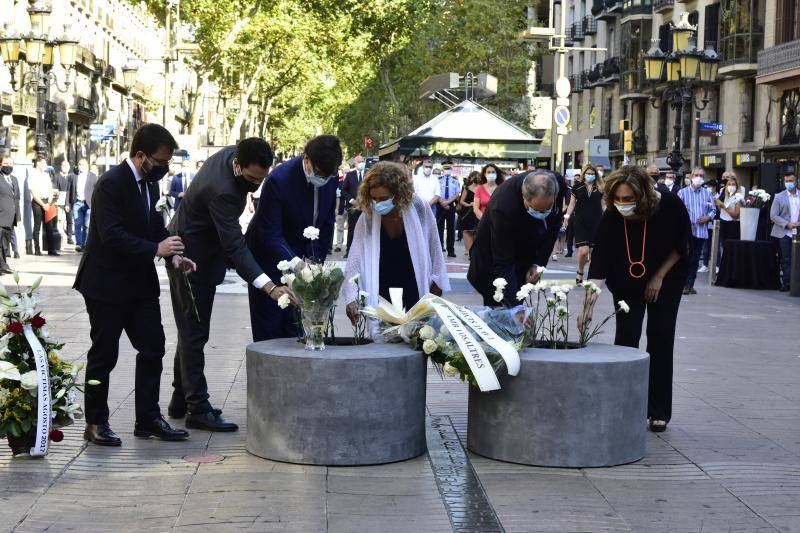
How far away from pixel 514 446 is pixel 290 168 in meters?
2.18

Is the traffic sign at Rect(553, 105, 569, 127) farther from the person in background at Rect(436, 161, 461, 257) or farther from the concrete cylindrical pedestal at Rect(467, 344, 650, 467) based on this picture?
the concrete cylindrical pedestal at Rect(467, 344, 650, 467)

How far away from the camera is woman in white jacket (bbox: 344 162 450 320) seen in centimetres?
743

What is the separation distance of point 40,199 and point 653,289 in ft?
54.9

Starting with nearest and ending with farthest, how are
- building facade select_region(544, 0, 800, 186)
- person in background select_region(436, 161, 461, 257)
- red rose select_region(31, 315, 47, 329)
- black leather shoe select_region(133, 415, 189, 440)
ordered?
red rose select_region(31, 315, 47, 329) < black leather shoe select_region(133, 415, 189, 440) < person in background select_region(436, 161, 461, 257) < building facade select_region(544, 0, 800, 186)

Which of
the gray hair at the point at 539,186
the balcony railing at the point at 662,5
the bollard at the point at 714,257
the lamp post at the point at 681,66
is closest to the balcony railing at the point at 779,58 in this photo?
the balcony railing at the point at 662,5

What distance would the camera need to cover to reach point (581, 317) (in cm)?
727

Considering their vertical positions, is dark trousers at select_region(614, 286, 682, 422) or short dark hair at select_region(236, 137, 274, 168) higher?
short dark hair at select_region(236, 137, 274, 168)

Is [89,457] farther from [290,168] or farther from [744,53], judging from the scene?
[744,53]

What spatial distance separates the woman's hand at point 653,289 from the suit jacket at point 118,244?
3039 millimetres

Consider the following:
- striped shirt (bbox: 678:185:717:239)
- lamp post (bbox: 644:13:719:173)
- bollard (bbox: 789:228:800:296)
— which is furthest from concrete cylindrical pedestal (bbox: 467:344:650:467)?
lamp post (bbox: 644:13:719:173)

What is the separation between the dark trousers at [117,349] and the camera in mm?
6945

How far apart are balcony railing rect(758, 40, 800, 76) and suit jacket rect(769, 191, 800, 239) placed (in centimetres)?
1984

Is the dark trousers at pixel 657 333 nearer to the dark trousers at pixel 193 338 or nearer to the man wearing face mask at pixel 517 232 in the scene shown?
the man wearing face mask at pixel 517 232

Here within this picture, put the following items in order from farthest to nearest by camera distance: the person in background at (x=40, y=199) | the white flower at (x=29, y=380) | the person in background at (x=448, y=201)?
the person in background at (x=448, y=201), the person in background at (x=40, y=199), the white flower at (x=29, y=380)
